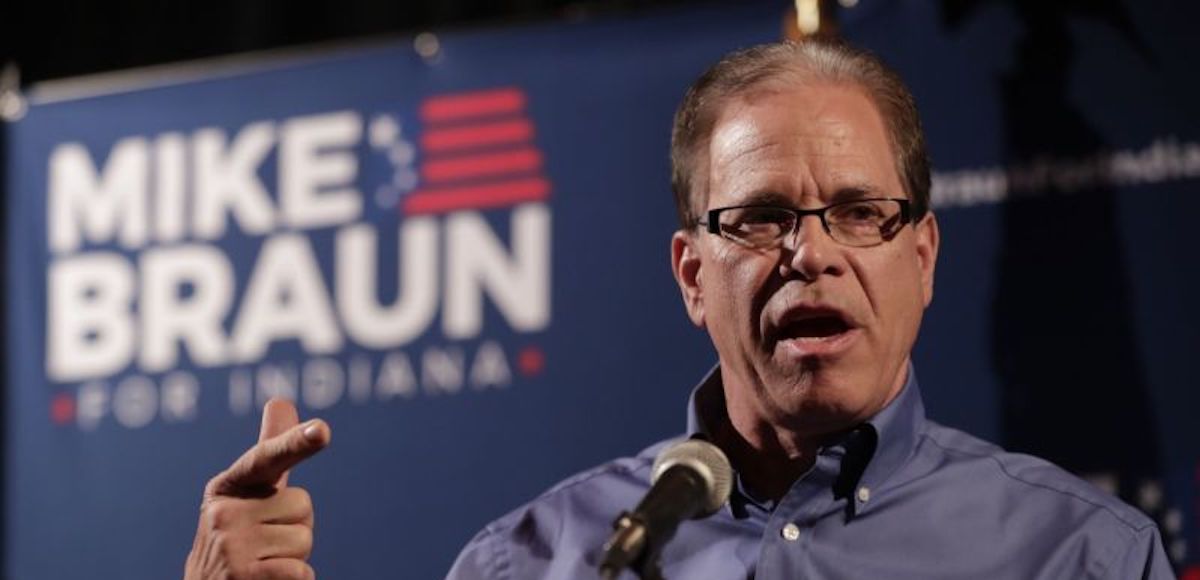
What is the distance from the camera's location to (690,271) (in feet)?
7.79

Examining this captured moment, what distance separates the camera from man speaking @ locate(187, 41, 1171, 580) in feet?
6.85

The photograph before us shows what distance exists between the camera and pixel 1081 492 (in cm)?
213

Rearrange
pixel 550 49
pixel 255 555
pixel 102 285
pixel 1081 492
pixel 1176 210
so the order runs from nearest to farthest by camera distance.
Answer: pixel 255 555 → pixel 1081 492 → pixel 1176 210 → pixel 550 49 → pixel 102 285

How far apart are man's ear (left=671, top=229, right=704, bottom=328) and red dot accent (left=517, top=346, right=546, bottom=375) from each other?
792mm

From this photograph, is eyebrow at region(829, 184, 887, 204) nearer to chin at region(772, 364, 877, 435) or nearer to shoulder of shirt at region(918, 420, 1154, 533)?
chin at region(772, 364, 877, 435)

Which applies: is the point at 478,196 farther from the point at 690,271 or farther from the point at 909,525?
the point at 909,525

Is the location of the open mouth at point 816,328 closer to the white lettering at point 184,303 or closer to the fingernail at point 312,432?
the fingernail at point 312,432

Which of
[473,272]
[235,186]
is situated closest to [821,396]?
[473,272]

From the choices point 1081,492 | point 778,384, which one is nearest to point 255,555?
point 778,384

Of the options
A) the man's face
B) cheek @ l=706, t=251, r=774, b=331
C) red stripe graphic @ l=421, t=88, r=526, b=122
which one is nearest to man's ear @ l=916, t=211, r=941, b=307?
the man's face

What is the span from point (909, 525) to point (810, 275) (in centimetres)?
33

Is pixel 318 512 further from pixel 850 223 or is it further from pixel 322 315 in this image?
pixel 850 223

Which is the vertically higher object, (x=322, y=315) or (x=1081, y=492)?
(x=322, y=315)

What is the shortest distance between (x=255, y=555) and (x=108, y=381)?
1599mm
